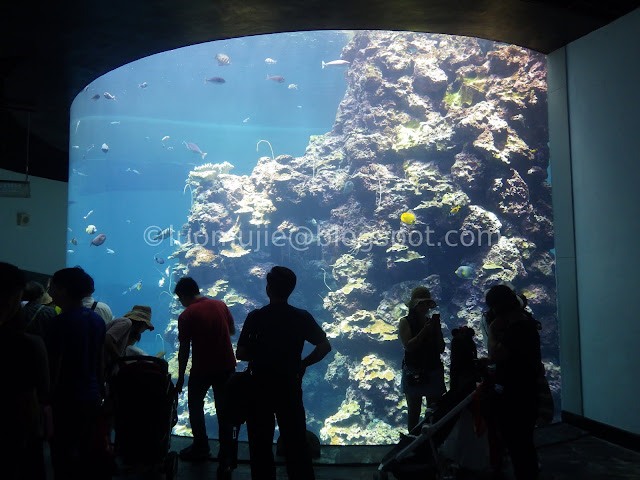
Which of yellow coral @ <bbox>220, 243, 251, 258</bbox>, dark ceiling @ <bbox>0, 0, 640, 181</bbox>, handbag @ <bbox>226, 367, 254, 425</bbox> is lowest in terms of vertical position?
handbag @ <bbox>226, 367, 254, 425</bbox>

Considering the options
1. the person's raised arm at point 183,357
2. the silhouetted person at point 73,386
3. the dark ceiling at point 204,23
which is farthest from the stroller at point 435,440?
the dark ceiling at point 204,23

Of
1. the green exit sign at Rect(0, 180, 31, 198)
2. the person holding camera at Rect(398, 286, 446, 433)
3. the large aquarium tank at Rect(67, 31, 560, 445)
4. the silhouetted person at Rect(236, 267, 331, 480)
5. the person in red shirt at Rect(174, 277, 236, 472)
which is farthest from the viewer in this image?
the large aquarium tank at Rect(67, 31, 560, 445)

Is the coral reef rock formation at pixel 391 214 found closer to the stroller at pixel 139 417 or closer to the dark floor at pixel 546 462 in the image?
the dark floor at pixel 546 462

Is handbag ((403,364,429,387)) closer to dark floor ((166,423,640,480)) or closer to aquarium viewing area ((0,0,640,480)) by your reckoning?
aquarium viewing area ((0,0,640,480))

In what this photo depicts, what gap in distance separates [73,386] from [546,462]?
3.71m

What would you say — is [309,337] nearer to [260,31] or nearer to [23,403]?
[23,403]

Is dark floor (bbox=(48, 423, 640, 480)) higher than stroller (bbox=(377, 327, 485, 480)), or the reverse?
stroller (bbox=(377, 327, 485, 480))

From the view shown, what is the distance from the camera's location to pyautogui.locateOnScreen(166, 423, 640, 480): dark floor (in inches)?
135

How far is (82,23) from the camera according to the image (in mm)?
4484

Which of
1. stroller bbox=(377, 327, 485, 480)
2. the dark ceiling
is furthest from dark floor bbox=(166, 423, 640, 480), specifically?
the dark ceiling

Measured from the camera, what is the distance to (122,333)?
349cm

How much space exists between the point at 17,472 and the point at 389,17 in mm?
4904

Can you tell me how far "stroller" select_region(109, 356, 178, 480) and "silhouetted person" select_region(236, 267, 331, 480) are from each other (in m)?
0.83

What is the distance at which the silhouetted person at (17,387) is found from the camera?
1.79 metres
